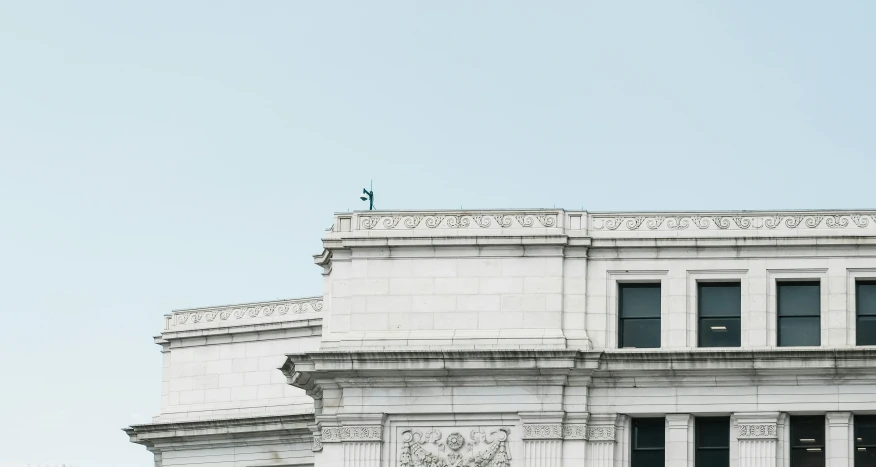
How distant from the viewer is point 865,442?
68.4 m

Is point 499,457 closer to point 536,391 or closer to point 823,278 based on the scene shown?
point 536,391

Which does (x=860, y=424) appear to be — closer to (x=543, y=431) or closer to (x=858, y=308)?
(x=858, y=308)

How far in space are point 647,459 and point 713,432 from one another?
2271 mm

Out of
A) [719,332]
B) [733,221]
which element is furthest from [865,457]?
[733,221]

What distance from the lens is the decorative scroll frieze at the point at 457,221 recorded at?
7106 cm

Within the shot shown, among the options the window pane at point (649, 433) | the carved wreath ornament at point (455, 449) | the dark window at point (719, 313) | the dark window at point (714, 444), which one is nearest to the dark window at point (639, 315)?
the dark window at point (719, 313)

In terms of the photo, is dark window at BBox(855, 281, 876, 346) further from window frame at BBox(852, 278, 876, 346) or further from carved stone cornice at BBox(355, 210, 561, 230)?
carved stone cornice at BBox(355, 210, 561, 230)

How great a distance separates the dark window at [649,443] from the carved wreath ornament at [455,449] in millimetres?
4154

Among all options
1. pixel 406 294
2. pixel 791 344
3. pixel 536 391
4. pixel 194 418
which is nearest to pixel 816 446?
pixel 791 344

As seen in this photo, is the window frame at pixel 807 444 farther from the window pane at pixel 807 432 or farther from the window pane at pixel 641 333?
the window pane at pixel 641 333

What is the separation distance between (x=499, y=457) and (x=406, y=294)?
6257 mm

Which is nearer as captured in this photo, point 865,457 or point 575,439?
point 865,457

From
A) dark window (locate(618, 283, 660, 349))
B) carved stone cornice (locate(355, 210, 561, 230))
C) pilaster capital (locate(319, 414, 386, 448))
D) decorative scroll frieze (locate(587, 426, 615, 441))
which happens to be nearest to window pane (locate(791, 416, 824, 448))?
dark window (locate(618, 283, 660, 349))

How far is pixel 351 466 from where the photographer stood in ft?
228
